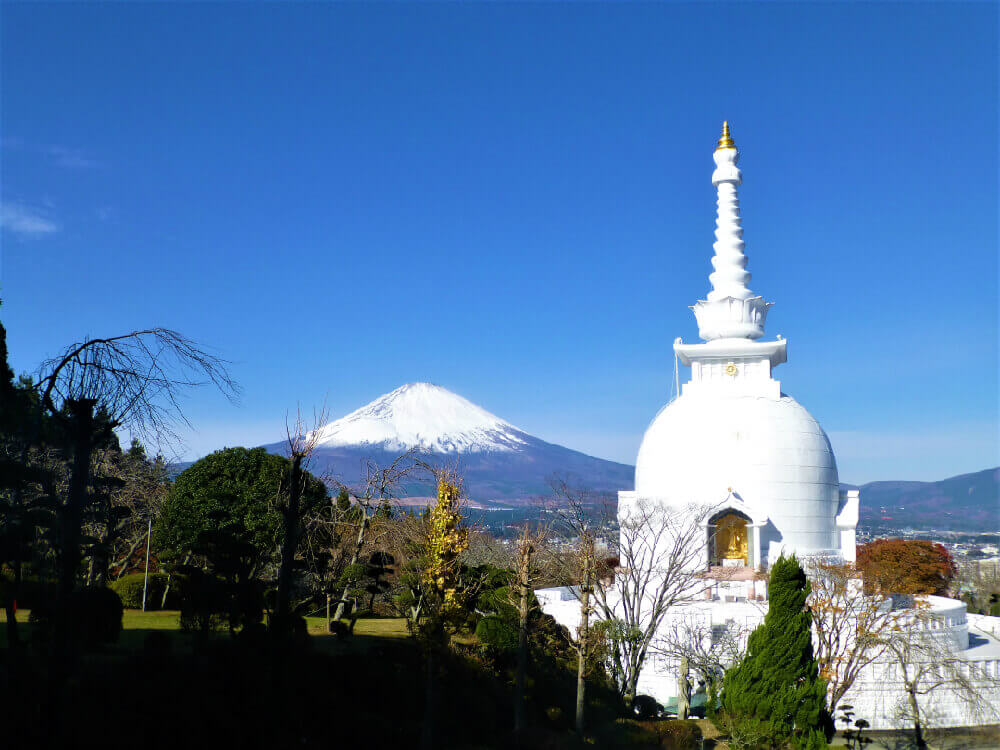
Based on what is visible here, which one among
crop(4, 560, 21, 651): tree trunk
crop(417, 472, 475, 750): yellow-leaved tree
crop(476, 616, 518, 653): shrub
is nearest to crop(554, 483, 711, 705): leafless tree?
crop(476, 616, 518, 653): shrub

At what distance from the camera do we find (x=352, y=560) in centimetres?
2648

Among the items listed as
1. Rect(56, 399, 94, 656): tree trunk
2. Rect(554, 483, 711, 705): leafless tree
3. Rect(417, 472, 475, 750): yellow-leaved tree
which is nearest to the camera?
Rect(56, 399, 94, 656): tree trunk

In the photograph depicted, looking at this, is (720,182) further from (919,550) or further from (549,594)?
(919,550)

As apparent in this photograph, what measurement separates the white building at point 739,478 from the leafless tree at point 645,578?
0.47m

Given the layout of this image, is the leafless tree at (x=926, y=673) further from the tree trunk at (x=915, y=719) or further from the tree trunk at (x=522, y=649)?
the tree trunk at (x=522, y=649)

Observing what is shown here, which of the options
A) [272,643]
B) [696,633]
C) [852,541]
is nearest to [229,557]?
[272,643]

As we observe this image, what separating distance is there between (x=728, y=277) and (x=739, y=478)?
29.6 feet

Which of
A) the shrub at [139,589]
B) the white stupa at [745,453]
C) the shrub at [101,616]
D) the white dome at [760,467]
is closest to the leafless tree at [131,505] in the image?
the shrub at [139,589]

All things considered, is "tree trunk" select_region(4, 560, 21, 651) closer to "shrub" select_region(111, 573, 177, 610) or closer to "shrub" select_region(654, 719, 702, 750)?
"shrub" select_region(111, 573, 177, 610)

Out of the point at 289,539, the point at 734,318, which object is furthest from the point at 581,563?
Answer: the point at 734,318

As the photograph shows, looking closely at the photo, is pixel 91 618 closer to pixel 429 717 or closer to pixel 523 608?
pixel 429 717

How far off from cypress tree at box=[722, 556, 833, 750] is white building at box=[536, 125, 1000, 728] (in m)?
5.31

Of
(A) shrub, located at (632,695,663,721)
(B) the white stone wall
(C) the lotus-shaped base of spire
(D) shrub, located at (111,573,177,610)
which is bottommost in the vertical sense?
(A) shrub, located at (632,695,663,721)

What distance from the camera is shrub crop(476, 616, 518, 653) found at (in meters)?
21.9
